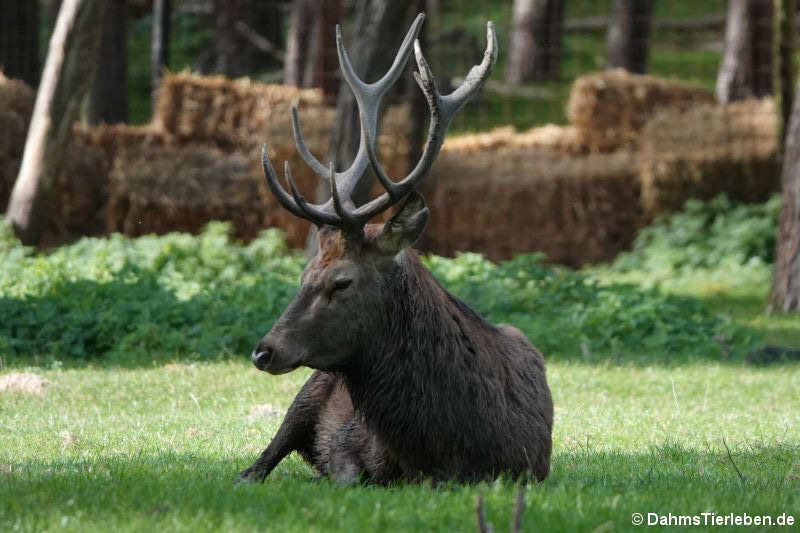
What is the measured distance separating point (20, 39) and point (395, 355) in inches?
686

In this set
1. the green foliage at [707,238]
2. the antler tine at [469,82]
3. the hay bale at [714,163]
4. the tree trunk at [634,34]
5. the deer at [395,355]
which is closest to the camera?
the deer at [395,355]

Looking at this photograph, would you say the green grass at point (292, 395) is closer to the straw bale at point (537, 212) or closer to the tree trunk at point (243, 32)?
the straw bale at point (537, 212)

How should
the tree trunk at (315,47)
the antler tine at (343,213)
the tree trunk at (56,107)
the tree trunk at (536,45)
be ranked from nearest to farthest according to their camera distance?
the antler tine at (343,213) < the tree trunk at (56,107) < the tree trunk at (315,47) < the tree trunk at (536,45)

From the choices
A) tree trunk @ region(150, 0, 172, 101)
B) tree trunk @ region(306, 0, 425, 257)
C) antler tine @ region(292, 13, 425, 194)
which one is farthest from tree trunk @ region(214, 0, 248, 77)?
antler tine @ region(292, 13, 425, 194)

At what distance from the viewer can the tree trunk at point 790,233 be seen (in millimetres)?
13766

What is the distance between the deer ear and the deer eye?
23 centimetres

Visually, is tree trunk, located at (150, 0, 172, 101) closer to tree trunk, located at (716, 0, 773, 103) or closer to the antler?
tree trunk, located at (716, 0, 773, 103)

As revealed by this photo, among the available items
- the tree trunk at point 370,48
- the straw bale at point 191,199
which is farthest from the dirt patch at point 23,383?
the straw bale at point 191,199

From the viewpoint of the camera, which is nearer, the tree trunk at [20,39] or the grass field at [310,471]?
the grass field at [310,471]

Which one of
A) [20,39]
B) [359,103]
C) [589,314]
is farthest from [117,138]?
[359,103]

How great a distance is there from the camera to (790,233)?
1385cm

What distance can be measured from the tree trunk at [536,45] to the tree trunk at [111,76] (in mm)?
10230

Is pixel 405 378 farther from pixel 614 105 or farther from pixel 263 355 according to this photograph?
pixel 614 105

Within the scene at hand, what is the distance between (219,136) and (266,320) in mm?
8265
